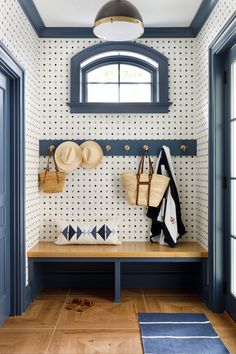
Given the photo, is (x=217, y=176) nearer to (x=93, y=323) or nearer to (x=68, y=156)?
(x=68, y=156)

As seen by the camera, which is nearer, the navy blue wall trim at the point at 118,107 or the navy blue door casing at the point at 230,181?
the navy blue door casing at the point at 230,181

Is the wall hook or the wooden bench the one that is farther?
the wall hook

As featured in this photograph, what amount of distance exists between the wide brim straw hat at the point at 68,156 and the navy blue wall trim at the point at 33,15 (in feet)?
3.91

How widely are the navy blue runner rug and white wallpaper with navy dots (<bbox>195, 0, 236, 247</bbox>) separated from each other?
0.78 m

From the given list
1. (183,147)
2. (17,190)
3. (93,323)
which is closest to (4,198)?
(17,190)

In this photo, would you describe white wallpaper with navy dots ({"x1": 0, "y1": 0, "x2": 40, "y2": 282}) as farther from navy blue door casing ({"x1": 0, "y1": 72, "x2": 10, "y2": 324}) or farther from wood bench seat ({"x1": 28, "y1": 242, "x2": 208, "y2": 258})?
navy blue door casing ({"x1": 0, "y1": 72, "x2": 10, "y2": 324})

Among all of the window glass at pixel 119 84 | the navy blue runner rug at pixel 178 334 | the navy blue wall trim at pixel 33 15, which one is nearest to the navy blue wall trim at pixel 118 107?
the window glass at pixel 119 84

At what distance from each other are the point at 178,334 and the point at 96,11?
2943 mm

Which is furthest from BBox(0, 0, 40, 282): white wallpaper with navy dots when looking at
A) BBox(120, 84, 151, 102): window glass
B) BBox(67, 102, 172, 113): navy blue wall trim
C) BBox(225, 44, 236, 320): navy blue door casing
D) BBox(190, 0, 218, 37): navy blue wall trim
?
BBox(225, 44, 236, 320): navy blue door casing

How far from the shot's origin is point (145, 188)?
4016mm

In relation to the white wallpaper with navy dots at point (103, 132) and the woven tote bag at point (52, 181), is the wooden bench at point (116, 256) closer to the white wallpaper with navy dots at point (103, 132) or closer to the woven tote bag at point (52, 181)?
the white wallpaper with navy dots at point (103, 132)

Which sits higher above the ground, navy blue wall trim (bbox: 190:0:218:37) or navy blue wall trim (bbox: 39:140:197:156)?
navy blue wall trim (bbox: 190:0:218:37)

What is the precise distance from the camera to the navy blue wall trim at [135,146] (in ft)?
13.8

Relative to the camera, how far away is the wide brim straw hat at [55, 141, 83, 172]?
404cm
